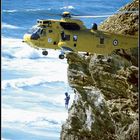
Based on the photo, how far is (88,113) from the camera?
27.3 metres

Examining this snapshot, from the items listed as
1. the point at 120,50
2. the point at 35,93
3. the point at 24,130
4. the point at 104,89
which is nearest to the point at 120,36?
the point at 120,50

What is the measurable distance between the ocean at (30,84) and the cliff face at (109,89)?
19.1m

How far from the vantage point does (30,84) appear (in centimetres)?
5506

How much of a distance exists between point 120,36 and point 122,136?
3679mm

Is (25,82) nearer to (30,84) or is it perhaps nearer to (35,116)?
(30,84)

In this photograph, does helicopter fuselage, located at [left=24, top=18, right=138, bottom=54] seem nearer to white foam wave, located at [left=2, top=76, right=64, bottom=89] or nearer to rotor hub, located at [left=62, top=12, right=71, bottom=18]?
rotor hub, located at [left=62, top=12, right=71, bottom=18]

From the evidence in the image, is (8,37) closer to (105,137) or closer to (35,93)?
(35,93)

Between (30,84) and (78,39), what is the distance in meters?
31.6

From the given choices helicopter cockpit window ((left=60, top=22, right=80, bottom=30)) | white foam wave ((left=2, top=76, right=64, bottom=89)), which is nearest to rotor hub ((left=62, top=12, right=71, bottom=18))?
helicopter cockpit window ((left=60, top=22, right=80, bottom=30))

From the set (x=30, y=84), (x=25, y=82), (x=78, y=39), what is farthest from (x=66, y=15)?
(x=30, y=84)

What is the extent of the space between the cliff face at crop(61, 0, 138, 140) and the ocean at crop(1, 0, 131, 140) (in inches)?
751

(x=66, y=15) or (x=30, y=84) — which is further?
(x=30, y=84)

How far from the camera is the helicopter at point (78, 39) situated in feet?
77.1

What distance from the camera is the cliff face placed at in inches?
982
